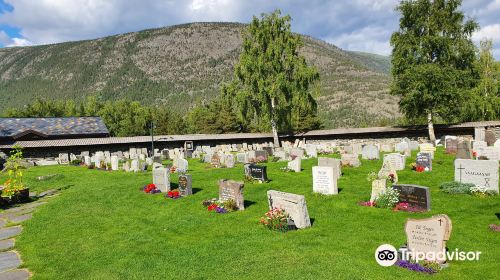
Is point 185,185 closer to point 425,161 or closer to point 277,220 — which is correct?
point 277,220

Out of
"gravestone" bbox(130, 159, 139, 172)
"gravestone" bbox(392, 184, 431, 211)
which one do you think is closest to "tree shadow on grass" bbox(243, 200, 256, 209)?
"gravestone" bbox(392, 184, 431, 211)

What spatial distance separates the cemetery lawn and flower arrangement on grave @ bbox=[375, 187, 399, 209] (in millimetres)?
395

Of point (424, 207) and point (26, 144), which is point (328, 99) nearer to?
point (26, 144)

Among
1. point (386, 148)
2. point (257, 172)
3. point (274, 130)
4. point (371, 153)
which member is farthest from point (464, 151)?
point (274, 130)

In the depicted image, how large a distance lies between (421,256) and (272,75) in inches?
1480

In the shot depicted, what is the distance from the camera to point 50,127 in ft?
154

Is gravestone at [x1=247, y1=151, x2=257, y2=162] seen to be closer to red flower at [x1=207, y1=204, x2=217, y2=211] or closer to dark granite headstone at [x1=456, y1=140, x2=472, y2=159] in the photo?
dark granite headstone at [x1=456, y1=140, x2=472, y2=159]

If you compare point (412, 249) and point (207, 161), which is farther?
point (207, 161)

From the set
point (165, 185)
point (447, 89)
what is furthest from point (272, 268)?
point (447, 89)

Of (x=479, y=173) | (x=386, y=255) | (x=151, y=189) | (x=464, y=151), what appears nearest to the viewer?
(x=386, y=255)

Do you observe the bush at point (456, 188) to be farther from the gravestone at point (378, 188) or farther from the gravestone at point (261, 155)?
the gravestone at point (261, 155)

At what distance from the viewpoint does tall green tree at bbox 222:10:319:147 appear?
44.1 metres

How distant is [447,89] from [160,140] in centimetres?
3168

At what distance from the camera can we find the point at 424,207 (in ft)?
41.8
